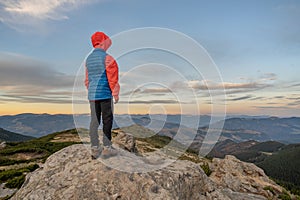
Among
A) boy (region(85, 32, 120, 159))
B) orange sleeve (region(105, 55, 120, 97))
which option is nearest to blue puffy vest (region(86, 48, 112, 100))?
boy (region(85, 32, 120, 159))

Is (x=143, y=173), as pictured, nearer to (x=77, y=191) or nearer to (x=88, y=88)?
(x=77, y=191)

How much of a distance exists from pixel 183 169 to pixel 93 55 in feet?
20.1

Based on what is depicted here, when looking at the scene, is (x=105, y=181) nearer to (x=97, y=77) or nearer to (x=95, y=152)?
(x=95, y=152)

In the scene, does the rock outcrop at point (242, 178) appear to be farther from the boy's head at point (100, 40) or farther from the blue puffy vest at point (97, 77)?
the boy's head at point (100, 40)

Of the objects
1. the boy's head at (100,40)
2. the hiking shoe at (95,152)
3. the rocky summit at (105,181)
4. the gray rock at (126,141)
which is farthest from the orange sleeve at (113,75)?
the gray rock at (126,141)

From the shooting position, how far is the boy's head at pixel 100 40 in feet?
31.8

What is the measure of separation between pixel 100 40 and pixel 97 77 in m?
1.60

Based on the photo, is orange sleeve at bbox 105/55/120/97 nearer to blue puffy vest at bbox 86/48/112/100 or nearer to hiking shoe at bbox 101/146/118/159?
blue puffy vest at bbox 86/48/112/100

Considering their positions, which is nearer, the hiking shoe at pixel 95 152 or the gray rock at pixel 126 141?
the hiking shoe at pixel 95 152

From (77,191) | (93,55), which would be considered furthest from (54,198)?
(93,55)

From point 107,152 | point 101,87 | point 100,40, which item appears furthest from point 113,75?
point 107,152

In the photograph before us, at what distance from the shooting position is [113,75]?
354 inches

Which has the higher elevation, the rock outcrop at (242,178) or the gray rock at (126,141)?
the gray rock at (126,141)

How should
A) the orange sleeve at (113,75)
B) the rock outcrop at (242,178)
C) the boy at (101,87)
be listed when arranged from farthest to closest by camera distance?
the rock outcrop at (242,178)
the boy at (101,87)
the orange sleeve at (113,75)
